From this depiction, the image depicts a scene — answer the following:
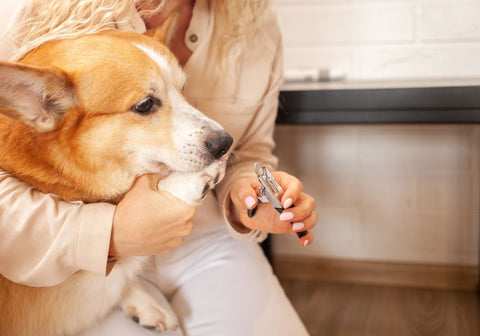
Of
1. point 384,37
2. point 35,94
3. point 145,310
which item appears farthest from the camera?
point 384,37

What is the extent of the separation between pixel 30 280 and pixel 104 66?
0.34m

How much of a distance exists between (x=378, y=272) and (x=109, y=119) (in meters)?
1.32

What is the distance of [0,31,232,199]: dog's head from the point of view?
74 cm

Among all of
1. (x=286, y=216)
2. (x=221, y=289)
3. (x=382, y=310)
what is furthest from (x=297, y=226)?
(x=382, y=310)

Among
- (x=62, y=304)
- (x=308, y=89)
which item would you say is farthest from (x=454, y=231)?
(x=62, y=304)

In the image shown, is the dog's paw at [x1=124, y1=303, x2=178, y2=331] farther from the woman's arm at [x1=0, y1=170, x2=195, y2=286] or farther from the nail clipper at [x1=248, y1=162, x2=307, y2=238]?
the nail clipper at [x1=248, y1=162, x2=307, y2=238]

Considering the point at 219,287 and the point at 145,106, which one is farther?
the point at 219,287

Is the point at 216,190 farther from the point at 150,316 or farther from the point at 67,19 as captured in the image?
the point at 67,19

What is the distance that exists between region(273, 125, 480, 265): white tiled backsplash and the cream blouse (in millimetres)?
628

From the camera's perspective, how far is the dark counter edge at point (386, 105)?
46.5 inches

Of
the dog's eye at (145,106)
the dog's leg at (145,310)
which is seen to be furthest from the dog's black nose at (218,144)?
the dog's leg at (145,310)

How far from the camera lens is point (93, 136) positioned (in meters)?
0.76

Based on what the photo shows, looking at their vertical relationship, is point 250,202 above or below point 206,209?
above

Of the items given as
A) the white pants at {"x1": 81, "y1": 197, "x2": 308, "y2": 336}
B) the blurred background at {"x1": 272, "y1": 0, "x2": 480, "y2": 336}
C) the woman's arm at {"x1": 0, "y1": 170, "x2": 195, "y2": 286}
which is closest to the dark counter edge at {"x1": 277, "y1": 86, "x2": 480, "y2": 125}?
the blurred background at {"x1": 272, "y1": 0, "x2": 480, "y2": 336}
